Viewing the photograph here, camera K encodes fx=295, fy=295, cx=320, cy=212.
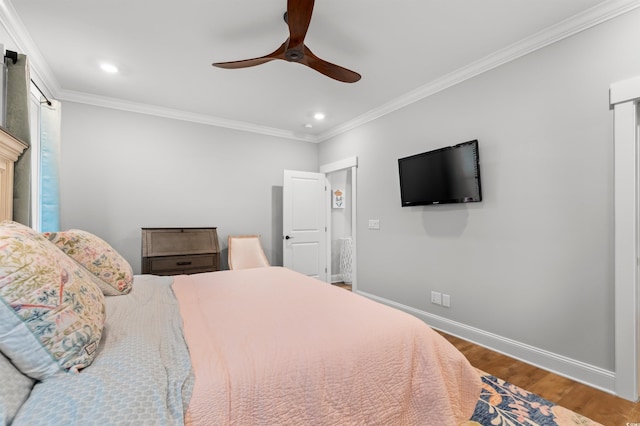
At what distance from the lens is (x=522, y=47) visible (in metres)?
2.39

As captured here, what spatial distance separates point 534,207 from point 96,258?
305cm

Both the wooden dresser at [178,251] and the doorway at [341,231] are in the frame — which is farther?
the doorway at [341,231]

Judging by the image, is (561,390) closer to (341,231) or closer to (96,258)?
(96,258)

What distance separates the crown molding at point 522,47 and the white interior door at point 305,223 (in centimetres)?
157

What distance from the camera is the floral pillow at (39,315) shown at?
0.76 meters

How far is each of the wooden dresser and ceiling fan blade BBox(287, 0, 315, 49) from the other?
2532 millimetres

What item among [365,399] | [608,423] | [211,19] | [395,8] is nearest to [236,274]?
[365,399]

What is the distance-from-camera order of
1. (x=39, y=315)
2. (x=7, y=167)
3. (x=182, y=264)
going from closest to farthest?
(x=39, y=315), (x=7, y=167), (x=182, y=264)

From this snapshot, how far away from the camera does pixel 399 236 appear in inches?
139

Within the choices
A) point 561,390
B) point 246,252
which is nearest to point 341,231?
point 246,252

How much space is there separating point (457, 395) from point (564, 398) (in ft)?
3.87

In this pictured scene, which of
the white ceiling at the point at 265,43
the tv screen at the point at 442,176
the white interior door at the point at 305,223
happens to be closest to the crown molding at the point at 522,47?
the white ceiling at the point at 265,43

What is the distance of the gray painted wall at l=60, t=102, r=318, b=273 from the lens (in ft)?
11.2

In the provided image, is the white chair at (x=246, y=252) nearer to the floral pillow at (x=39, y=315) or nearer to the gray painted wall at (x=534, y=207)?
the gray painted wall at (x=534, y=207)
